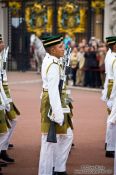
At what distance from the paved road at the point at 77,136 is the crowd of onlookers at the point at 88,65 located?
3.09 ft

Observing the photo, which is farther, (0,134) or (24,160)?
(24,160)

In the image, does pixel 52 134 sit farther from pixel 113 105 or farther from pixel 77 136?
pixel 77 136

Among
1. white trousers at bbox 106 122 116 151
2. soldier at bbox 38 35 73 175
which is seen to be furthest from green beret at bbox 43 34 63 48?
white trousers at bbox 106 122 116 151

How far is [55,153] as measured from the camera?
27.0 ft

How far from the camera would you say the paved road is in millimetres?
9078

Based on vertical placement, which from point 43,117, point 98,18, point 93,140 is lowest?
point 93,140

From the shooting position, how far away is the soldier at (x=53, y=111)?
24.9 ft

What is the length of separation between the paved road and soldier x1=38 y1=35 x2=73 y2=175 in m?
0.70

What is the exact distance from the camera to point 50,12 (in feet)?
92.4

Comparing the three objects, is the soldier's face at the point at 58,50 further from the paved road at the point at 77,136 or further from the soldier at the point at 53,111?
the paved road at the point at 77,136

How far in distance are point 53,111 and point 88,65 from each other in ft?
45.0

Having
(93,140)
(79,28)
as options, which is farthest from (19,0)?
(93,140)

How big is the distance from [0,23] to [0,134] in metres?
20.5

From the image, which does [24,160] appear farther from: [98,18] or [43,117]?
[98,18]
